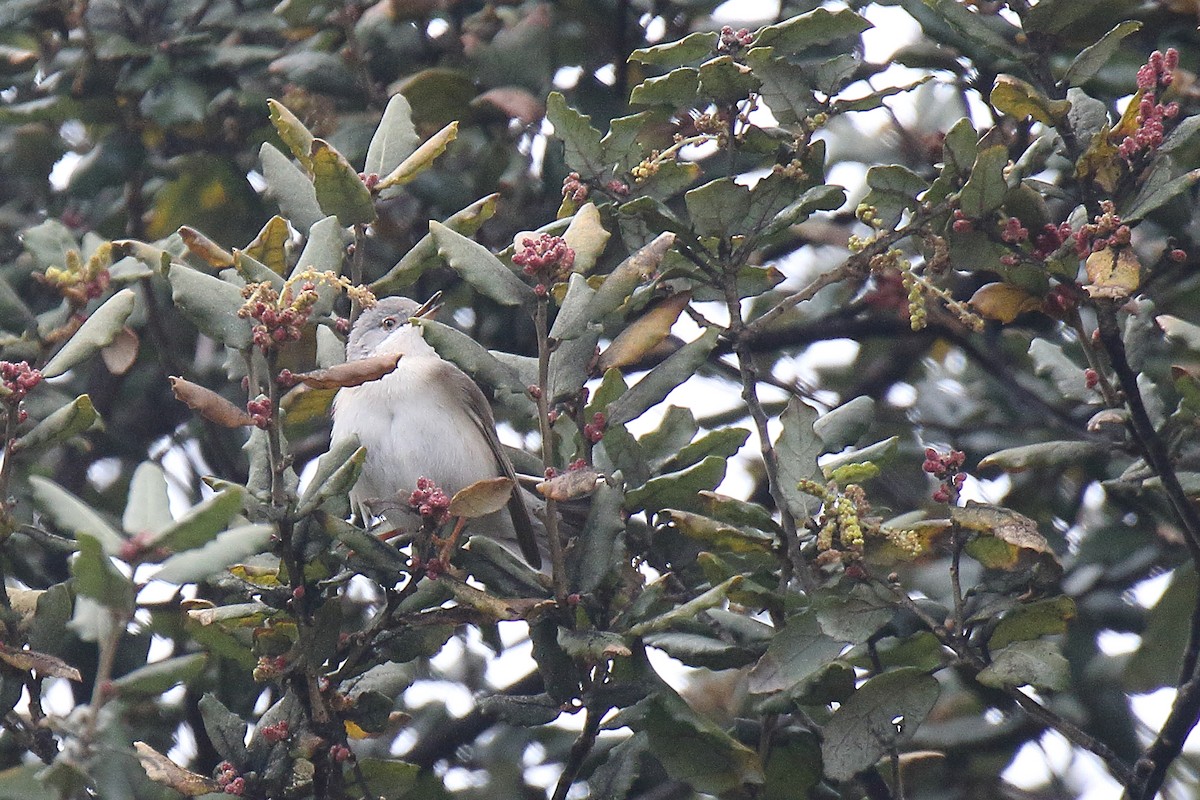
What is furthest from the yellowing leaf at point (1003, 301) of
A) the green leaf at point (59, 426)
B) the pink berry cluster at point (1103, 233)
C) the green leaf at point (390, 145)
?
the green leaf at point (59, 426)

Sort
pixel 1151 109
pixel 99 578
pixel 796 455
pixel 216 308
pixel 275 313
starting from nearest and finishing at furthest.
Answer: pixel 99 578, pixel 275 313, pixel 216 308, pixel 1151 109, pixel 796 455

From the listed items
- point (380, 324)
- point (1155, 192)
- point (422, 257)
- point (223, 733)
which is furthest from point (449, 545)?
point (380, 324)

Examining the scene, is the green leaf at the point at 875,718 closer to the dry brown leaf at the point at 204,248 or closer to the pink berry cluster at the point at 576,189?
the pink berry cluster at the point at 576,189

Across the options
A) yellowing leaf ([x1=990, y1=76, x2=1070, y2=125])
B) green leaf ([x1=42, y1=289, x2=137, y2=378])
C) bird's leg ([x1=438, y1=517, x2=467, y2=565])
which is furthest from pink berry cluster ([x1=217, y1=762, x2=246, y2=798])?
yellowing leaf ([x1=990, y1=76, x2=1070, y2=125])

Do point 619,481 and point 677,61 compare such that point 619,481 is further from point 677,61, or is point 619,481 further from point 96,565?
point 96,565

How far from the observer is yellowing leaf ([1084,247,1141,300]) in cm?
243

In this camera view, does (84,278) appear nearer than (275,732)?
No

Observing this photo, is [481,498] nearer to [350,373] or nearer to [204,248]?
[350,373]

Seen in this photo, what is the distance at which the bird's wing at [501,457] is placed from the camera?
352 centimetres

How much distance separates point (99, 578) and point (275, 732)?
97 centimetres

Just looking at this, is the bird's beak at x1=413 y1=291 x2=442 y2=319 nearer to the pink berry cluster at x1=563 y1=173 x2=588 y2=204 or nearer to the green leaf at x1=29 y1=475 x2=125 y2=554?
the pink berry cluster at x1=563 y1=173 x2=588 y2=204

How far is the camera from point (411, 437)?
4.07 m

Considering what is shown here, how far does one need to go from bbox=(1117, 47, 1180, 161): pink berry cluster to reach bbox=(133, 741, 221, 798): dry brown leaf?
6.61 feet

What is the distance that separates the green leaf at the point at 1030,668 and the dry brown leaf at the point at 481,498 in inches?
36.4
